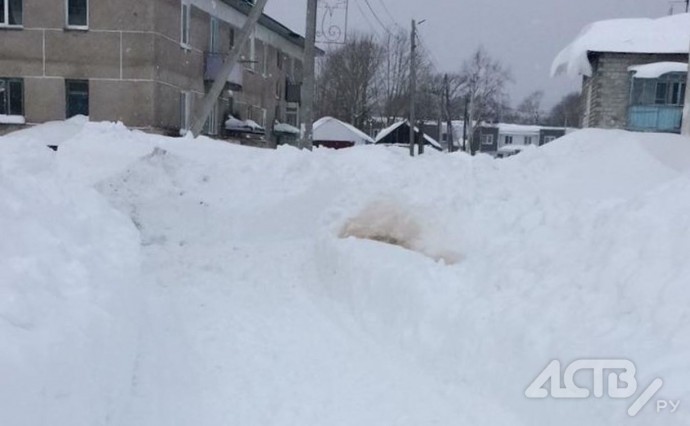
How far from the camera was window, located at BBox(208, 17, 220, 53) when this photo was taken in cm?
3231

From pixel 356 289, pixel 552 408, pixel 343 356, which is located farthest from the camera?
pixel 356 289

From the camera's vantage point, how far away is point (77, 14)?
26500 millimetres

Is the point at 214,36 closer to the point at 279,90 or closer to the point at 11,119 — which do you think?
the point at 11,119

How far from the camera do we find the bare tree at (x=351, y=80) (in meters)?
64.9

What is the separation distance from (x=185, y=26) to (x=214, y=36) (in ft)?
10.8

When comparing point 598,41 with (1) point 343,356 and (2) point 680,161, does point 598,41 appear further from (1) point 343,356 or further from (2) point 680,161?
(1) point 343,356

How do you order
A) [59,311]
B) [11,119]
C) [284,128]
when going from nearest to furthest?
[59,311]
[11,119]
[284,128]

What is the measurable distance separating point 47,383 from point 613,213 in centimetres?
498

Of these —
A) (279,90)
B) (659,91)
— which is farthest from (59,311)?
(279,90)

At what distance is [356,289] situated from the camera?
8.16 metres

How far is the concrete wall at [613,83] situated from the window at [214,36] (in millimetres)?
15965

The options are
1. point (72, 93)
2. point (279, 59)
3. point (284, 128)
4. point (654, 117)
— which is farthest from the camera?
point (284, 128)

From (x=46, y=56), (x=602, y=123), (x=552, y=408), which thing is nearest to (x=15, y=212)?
(x=552, y=408)

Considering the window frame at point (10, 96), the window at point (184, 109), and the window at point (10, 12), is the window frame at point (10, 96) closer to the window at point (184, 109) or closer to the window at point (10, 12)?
the window at point (10, 12)
